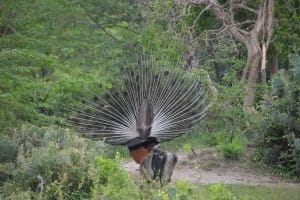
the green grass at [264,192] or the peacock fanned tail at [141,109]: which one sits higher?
the peacock fanned tail at [141,109]

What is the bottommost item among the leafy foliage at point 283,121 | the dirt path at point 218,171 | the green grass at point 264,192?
the green grass at point 264,192

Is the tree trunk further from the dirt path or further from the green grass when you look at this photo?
the green grass

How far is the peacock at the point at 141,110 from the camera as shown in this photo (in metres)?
10.9

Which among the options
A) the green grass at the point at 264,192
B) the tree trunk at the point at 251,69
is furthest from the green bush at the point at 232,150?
the green grass at the point at 264,192

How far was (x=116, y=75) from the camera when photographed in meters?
14.5

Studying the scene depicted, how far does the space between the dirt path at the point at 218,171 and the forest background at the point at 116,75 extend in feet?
0.94

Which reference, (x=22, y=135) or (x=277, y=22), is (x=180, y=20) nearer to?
(x=277, y=22)

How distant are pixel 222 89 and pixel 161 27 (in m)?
2.01

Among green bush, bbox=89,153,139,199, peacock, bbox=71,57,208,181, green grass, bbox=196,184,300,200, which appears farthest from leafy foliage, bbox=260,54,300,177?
green bush, bbox=89,153,139,199

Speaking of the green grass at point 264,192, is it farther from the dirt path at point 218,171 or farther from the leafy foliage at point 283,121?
the leafy foliage at point 283,121

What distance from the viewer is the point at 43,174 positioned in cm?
833

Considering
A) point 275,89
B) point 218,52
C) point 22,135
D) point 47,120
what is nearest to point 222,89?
point 218,52

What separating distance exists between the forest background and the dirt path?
0.29m

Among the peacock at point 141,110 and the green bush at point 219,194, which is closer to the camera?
the green bush at point 219,194
